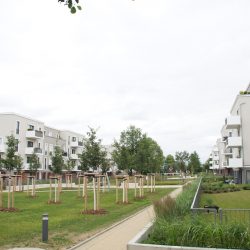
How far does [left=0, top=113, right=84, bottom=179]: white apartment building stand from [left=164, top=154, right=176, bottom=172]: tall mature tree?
4615cm

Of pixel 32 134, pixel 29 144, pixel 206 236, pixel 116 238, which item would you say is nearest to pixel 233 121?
pixel 32 134

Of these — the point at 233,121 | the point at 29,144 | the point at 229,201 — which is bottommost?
the point at 229,201

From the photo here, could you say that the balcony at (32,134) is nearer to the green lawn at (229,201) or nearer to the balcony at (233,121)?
the balcony at (233,121)

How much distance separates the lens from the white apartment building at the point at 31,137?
198 feet

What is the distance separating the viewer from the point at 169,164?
126 m

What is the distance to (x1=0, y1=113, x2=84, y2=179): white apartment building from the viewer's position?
60.4 m

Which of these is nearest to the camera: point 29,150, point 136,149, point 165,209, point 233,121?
point 165,209

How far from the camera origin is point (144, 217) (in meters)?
15.9

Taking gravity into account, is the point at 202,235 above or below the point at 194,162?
below

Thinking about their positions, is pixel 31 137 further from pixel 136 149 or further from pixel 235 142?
pixel 235 142

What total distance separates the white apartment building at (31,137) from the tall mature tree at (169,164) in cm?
4615

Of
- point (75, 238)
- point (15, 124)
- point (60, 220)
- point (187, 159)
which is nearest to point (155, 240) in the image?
point (75, 238)

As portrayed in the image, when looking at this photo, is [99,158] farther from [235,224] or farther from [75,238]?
[235,224]

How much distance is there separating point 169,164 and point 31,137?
68.9 meters
